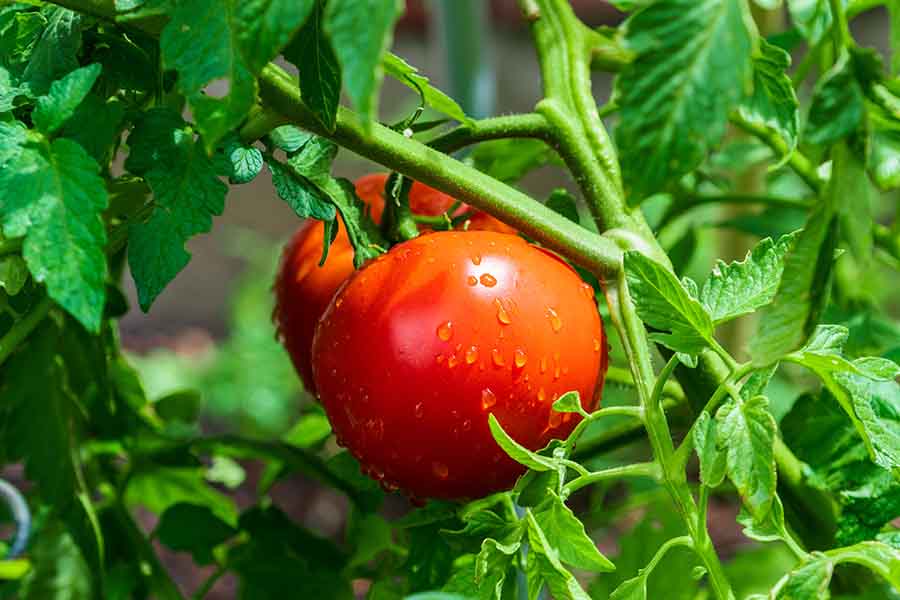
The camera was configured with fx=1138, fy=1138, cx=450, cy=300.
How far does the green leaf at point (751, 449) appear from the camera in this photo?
400 millimetres

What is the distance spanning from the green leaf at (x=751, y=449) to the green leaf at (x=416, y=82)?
195mm

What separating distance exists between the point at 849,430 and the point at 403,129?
28 centimetres

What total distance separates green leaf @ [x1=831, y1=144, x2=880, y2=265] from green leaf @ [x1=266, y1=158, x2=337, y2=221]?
227 millimetres

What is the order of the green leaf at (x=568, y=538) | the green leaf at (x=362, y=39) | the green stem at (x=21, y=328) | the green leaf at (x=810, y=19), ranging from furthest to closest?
the green leaf at (x=810, y=19), the green stem at (x=21, y=328), the green leaf at (x=568, y=538), the green leaf at (x=362, y=39)

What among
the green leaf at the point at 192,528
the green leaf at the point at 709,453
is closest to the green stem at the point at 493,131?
the green leaf at the point at 709,453

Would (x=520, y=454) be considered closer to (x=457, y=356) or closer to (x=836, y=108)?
(x=457, y=356)

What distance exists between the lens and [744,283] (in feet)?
1.57

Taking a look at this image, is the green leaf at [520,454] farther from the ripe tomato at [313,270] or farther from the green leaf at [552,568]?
the ripe tomato at [313,270]

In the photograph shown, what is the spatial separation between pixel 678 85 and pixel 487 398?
22 centimetres

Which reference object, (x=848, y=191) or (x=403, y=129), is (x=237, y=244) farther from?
(x=848, y=191)

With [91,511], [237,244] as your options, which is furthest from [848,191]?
[237,244]

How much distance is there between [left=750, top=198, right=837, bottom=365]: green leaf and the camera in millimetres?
358

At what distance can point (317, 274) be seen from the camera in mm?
615

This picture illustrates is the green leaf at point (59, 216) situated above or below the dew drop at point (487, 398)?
above
